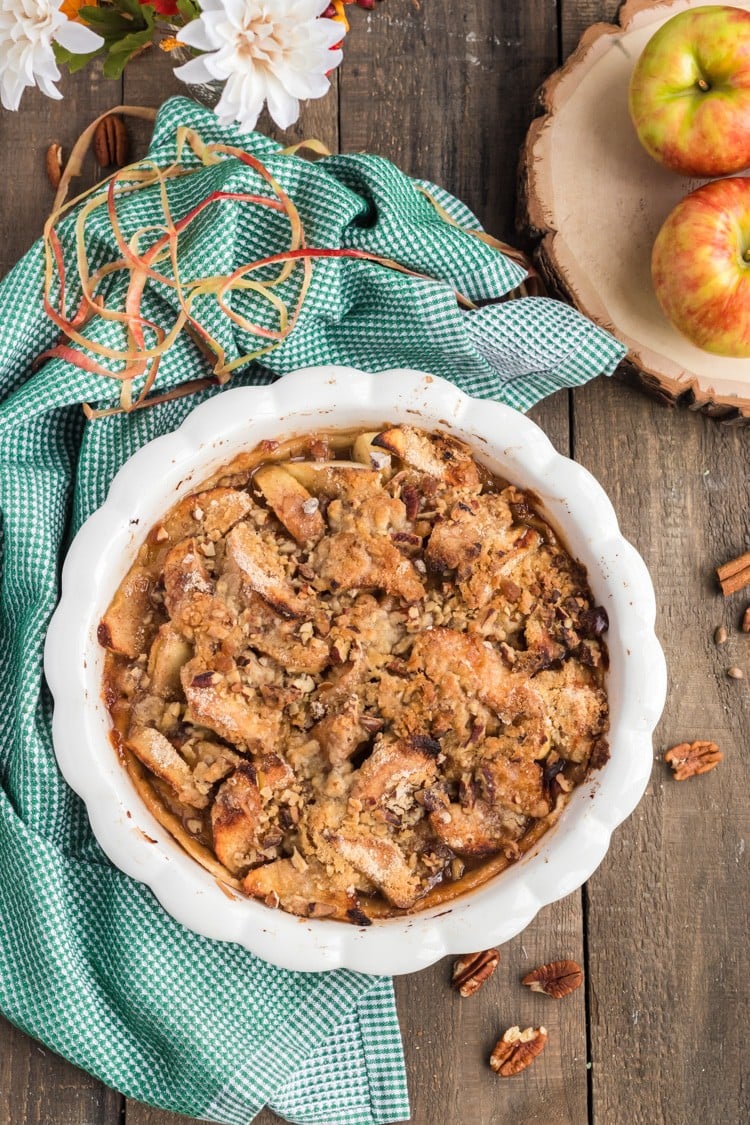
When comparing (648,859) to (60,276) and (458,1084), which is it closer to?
(458,1084)

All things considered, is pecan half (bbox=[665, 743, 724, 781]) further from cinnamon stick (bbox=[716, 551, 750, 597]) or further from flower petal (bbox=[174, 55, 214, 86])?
flower petal (bbox=[174, 55, 214, 86])

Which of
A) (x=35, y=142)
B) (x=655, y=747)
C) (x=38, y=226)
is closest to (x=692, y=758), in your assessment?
(x=655, y=747)

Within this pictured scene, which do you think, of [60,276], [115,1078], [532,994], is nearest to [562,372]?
[60,276]

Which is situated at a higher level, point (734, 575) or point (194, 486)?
point (194, 486)

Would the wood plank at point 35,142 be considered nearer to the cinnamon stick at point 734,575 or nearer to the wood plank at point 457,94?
the wood plank at point 457,94

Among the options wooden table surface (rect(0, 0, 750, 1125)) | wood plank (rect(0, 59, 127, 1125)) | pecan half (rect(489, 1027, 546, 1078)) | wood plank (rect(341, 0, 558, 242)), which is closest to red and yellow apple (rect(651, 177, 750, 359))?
wooden table surface (rect(0, 0, 750, 1125))

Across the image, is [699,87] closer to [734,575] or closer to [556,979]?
[734,575]

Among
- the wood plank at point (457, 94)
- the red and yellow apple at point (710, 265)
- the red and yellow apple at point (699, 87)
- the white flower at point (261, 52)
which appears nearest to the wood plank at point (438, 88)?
the wood plank at point (457, 94)
